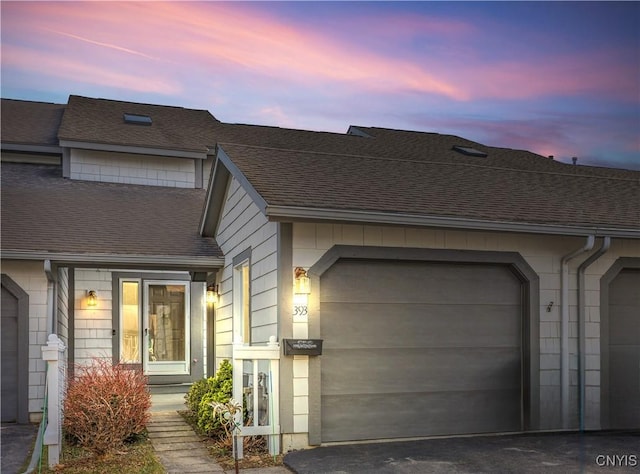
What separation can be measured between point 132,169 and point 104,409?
9.05 meters

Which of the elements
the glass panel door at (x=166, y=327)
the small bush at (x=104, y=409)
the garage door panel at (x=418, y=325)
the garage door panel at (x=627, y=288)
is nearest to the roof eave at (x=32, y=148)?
the glass panel door at (x=166, y=327)

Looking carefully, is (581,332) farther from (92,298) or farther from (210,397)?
(92,298)

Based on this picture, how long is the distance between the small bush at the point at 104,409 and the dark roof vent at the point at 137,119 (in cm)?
988

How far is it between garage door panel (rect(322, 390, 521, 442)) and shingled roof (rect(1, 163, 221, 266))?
4.45 meters

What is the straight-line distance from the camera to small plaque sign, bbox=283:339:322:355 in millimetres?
8023

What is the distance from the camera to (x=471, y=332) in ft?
30.1

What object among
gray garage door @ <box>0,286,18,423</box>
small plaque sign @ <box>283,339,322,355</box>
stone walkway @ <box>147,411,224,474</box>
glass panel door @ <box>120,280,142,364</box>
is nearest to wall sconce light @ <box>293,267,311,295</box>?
small plaque sign @ <box>283,339,322,355</box>

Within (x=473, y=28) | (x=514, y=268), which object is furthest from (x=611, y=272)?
(x=473, y=28)

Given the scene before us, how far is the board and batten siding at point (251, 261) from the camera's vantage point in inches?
344

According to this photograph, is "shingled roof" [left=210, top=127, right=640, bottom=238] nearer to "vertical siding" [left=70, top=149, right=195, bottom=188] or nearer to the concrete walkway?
the concrete walkway

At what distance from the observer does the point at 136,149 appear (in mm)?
16031

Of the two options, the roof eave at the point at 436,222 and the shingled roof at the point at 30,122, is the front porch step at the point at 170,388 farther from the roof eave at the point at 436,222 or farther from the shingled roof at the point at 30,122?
the roof eave at the point at 436,222

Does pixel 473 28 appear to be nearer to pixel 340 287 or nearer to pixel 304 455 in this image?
pixel 340 287

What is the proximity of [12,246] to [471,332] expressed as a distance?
6.98 meters
